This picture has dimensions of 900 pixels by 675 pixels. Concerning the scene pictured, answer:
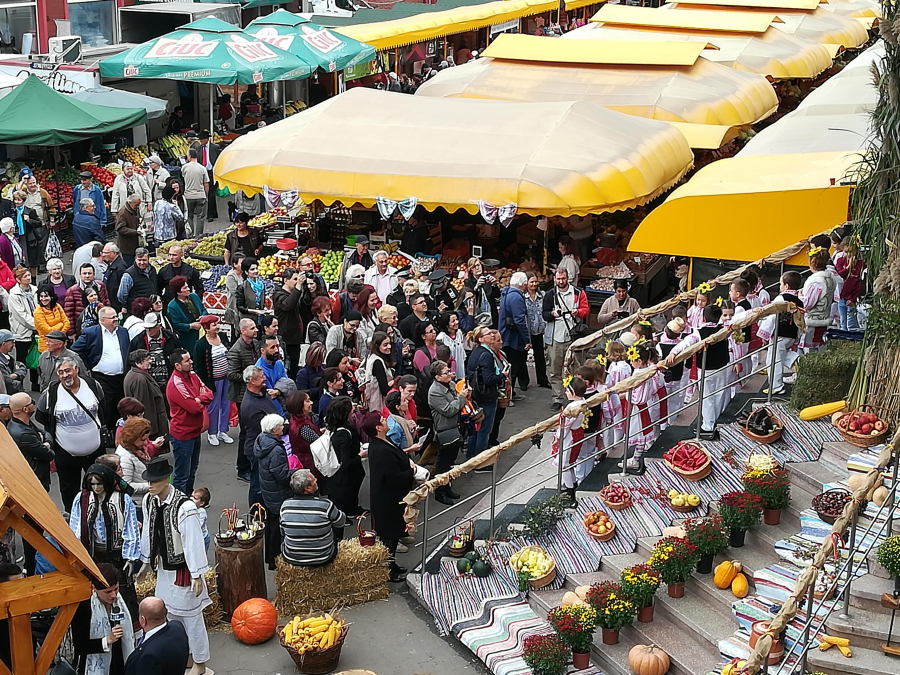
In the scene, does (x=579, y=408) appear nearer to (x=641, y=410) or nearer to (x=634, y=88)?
(x=641, y=410)

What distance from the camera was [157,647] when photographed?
7223mm

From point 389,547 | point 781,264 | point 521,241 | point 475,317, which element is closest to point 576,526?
point 389,547

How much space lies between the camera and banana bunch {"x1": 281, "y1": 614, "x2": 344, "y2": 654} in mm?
8789

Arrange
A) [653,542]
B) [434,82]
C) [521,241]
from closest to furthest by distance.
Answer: [653,542] → [521,241] → [434,82]

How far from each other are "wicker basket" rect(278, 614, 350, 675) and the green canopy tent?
669 inches

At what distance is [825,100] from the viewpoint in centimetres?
1750

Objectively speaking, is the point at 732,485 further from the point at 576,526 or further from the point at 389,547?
the point at 389,547

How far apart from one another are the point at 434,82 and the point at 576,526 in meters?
15.1

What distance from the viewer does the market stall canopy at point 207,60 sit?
23750 mm

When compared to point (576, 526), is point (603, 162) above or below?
above

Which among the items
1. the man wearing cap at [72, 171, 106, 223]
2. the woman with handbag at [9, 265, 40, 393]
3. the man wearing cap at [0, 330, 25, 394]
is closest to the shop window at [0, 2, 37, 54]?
the man wearing cap at [72, 171, 106, 223]

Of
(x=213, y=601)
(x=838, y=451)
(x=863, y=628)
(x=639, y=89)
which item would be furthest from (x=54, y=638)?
(x=639, y=89)

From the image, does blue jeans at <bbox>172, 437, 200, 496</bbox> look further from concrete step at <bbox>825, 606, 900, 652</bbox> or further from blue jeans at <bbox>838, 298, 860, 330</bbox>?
blue jeans at <bbox>838, 298, 860, 330</bbox>

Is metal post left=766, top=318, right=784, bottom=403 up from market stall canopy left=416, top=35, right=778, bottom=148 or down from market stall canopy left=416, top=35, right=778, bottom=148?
down
